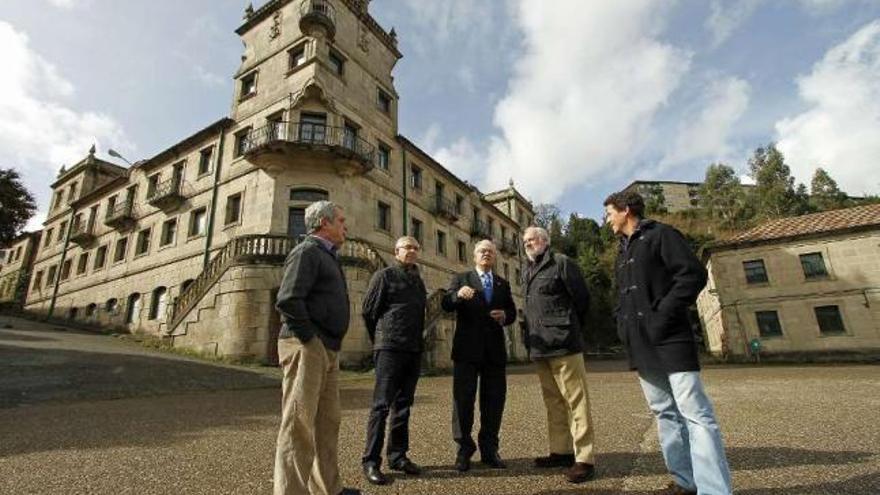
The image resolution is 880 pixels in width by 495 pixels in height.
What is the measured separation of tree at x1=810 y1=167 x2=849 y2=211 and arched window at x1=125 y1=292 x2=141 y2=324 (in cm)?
5993

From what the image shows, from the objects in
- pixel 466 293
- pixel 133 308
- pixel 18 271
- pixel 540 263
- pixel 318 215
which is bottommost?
pixel 466 293

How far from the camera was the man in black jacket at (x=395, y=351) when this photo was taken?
3.45m

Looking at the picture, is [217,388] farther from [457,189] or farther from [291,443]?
[457,189]

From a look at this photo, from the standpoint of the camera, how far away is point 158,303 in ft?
66.0

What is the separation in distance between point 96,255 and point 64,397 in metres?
22.3

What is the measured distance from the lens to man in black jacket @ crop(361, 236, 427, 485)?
345 cm

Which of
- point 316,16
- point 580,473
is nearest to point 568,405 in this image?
point 580,473

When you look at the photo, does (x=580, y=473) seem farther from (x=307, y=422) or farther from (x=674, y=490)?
(x=307, y=422)

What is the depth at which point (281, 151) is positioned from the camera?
1730 centimetres

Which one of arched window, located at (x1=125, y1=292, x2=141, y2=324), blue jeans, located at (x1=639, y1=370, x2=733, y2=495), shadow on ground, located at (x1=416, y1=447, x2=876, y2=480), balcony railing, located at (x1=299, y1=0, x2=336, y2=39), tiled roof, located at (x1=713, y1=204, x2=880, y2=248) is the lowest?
shadow on ground, located at (x1=416, y1=447, x2=876, y2=480)

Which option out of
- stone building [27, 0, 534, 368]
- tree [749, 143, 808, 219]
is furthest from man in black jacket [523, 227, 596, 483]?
tree [749, 143, 808, 219]

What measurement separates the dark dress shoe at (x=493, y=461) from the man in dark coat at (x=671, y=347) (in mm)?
1241

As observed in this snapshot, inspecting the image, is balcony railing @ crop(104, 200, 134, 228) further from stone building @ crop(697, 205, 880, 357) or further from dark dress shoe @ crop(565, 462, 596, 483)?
stone building @ crop(697, 205, 880, 357)

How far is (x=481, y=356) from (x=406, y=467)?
1.10 metres
